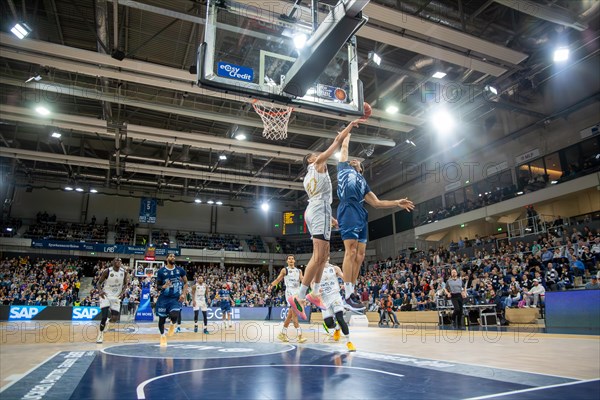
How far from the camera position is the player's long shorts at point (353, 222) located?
4.95 m

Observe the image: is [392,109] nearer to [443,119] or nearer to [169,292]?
[443,119]

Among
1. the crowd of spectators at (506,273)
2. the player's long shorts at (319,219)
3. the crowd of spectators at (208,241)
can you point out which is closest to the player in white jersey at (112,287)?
the player's long shorts at (319,219)

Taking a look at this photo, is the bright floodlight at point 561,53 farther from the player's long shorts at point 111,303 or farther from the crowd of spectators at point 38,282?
the crowd of spectators at point 38,282

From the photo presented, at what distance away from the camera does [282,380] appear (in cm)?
407

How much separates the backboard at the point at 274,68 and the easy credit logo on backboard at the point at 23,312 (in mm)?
20732

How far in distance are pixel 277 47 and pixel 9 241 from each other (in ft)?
97.3

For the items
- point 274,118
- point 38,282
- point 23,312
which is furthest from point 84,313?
point 274,118

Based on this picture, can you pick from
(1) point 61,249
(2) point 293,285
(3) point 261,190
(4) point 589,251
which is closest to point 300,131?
(2) point 293,285

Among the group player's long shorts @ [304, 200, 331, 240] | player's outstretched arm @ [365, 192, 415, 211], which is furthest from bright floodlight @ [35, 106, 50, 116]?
player's outstretched arm @ [365, 192, 415, 211]

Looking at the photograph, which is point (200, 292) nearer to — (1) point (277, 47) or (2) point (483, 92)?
(1) point (277, 47)

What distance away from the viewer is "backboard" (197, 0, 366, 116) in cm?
673

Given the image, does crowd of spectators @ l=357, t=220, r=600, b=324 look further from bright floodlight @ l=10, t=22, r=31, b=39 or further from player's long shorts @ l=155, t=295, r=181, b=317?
bright floodlight @ l=10, t=22, r=31, b=39

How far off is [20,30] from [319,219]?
1252 centimetres

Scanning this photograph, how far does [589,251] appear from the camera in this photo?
14.6 metres
